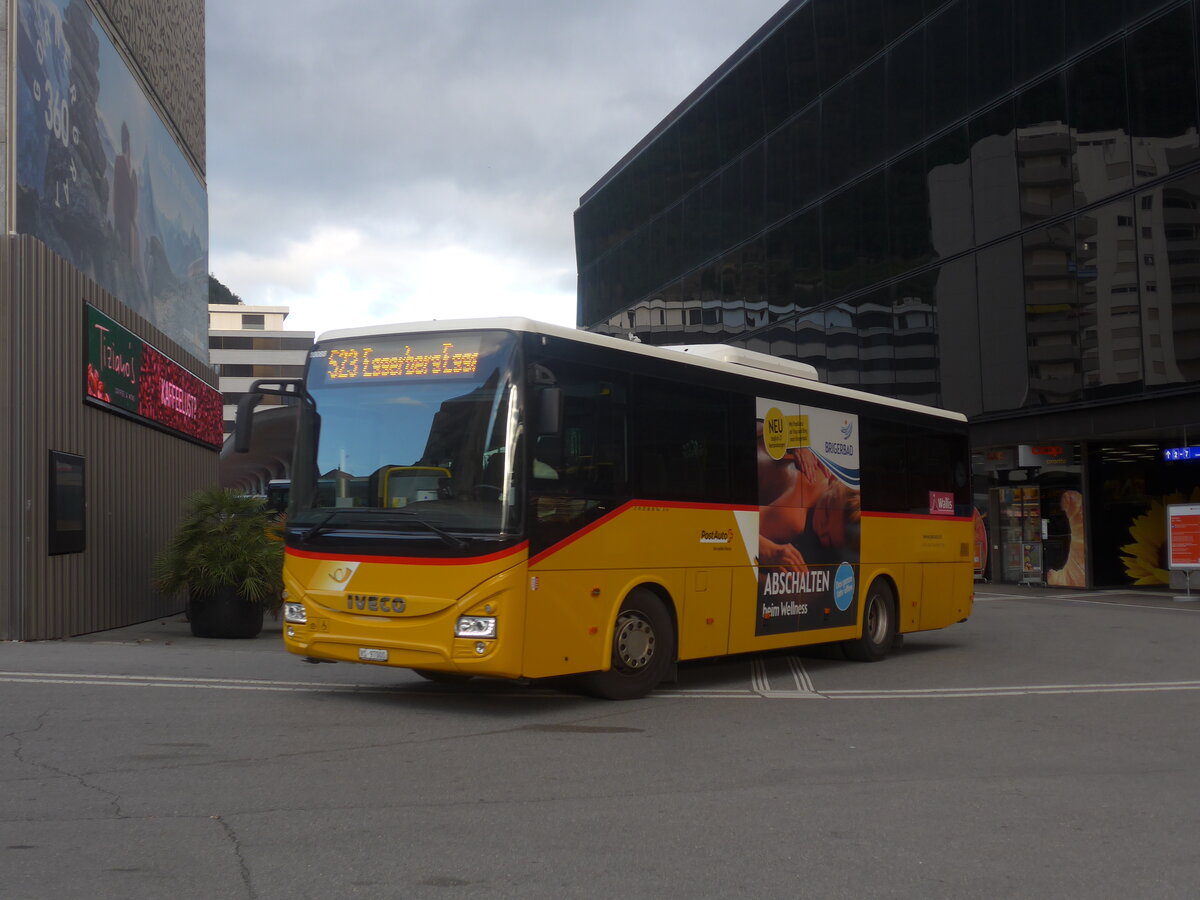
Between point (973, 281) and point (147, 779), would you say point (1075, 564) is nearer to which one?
point (973, 281)

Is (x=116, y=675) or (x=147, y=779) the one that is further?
(x=116, y=675)

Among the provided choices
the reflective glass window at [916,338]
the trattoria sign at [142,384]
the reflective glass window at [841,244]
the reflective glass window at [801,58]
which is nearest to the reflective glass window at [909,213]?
the reflective glass window at [916,338]

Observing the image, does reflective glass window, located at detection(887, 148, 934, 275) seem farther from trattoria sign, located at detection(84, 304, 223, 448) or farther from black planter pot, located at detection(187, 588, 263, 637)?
black planter pot, located at detection(187, 588, 263, 637)

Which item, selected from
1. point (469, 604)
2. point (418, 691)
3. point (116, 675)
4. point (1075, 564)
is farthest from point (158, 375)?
point (1075, 564)

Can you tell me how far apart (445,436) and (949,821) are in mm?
4542

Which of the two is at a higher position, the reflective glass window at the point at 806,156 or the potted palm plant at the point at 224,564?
the reflective glass window at the point at 806,156

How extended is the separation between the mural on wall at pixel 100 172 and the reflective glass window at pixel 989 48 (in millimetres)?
17387

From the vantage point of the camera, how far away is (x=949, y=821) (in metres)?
6.27

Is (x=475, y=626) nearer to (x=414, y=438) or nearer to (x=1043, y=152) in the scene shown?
(x=414, y=438)

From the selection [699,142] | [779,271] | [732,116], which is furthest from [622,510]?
[699,142]

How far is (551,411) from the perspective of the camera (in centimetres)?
909

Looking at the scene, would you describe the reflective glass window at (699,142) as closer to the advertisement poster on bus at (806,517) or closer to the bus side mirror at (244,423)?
the advertisement poster on bus at (806,517)

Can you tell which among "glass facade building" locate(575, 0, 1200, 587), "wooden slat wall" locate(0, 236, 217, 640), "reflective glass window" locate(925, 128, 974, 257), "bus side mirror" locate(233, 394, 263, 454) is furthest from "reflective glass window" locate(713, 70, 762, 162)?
"bus side mirror" locate(233, 394, 263, 454)

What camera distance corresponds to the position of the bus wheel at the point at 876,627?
46.4 ft
